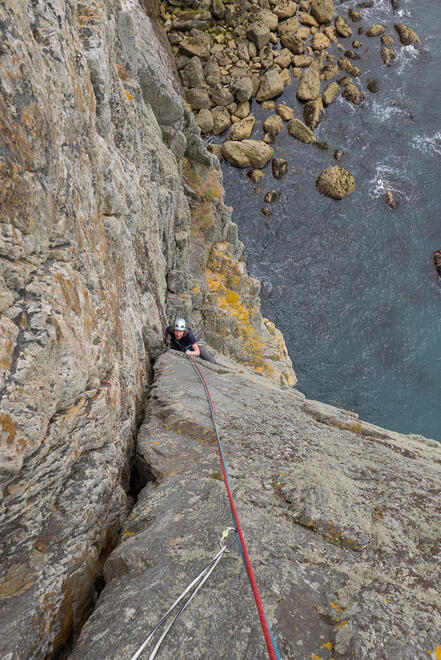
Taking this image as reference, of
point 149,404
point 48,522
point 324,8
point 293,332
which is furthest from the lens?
point 324,8

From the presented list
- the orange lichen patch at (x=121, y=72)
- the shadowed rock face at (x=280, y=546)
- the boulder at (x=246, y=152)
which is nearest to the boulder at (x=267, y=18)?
the boulder at (x=246, y=152)

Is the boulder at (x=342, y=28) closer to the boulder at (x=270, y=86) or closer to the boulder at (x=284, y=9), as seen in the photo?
the boulder at (x=284, y=9)

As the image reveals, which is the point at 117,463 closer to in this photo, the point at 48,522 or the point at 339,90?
the point at 48,522

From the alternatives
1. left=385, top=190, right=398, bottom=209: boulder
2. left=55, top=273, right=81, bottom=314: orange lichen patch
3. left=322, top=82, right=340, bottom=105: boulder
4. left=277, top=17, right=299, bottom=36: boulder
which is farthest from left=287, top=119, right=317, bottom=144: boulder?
left=55, top=273, right=81, bottom=314: orange lichen patch

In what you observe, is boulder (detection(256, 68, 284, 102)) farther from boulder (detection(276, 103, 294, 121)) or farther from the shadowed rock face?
the shadowed rock face

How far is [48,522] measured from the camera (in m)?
4.66

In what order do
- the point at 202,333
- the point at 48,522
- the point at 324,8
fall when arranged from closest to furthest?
the point at 48,522
the point at 202,333
the point at 324,8

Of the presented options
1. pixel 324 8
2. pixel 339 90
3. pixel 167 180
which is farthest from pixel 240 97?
pixel 167 180

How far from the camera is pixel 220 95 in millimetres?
34906

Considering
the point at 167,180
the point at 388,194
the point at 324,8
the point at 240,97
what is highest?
the point at 324,8

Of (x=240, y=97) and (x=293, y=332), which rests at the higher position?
(x=240, y=97)

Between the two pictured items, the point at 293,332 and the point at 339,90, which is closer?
the point at 293,332

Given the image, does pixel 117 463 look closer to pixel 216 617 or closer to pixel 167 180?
pixel 216 617

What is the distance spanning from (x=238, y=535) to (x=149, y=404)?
13.3 ft
